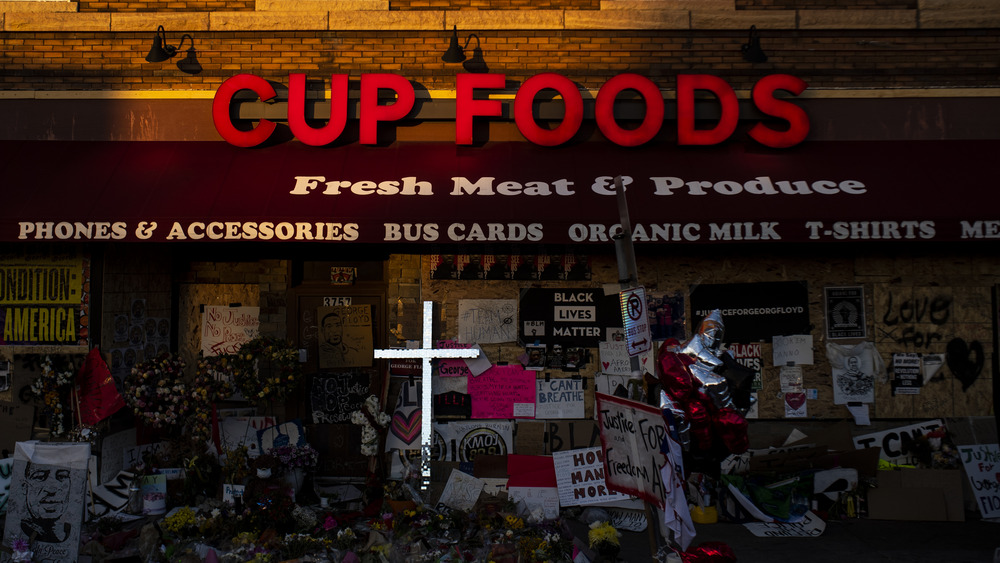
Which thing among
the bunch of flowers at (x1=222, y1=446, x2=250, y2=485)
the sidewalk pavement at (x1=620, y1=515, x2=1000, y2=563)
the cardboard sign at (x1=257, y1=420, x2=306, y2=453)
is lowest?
the sidewalk pavement at (x1=620, y1=515, x2=1000, y2=563)

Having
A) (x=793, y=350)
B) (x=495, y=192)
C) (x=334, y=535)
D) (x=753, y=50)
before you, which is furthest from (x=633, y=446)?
(x=753, y=50)

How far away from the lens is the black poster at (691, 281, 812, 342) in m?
8.04

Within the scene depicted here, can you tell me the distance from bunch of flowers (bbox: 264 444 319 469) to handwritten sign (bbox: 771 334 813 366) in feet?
16.3

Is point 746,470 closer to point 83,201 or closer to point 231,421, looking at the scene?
point 231,421

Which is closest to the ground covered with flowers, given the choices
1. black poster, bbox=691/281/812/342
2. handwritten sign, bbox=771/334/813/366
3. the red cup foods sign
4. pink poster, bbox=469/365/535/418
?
pink poster, bbox=469/365/535/418

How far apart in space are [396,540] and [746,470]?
3.57 m

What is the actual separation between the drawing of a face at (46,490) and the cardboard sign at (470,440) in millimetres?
3388

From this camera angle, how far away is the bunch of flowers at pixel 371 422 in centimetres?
777

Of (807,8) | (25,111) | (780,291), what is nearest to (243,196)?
(25,111)

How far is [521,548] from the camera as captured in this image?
620 cm

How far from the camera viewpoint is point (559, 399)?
798 centimetres

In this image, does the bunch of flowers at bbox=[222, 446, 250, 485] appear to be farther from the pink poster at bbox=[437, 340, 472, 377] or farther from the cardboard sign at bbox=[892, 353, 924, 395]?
the cardboard sign at bbox=[892, 353, 924, 395]

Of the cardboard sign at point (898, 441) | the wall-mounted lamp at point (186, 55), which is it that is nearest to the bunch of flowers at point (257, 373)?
the wall-mounted lamp at point (186, 55)

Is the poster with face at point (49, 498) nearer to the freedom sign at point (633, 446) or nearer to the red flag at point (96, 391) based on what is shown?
the red flag at point (96, 391)
